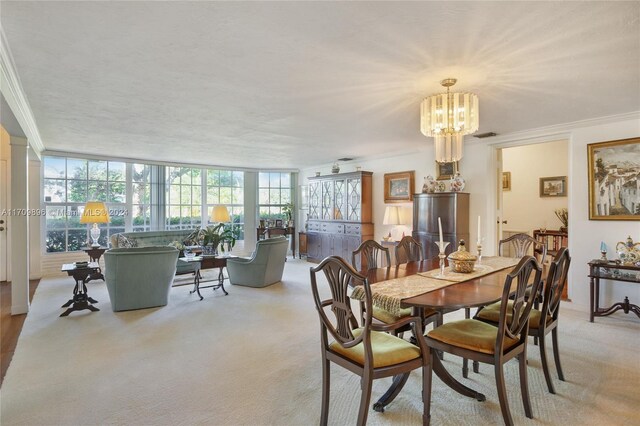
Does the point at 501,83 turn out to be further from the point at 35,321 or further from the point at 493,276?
the point at 35,321

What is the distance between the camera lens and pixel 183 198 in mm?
7508

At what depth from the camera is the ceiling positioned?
182 cm

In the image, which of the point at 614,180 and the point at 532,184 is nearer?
the point at 614,180

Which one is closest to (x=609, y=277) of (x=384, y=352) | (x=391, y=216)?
(x=391, y=216)

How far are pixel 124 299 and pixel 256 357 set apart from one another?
7.23 ft

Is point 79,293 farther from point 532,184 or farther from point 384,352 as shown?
point 532,184

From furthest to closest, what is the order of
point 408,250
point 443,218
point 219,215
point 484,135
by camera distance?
point 219,215
point 443,218
point 484,135
point 408,250

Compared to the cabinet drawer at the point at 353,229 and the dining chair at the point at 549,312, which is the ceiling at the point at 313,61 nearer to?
the dining chair at the point at 549,312

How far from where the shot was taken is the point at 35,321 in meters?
3.71

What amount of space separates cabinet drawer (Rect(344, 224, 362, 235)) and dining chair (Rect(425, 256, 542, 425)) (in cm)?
441

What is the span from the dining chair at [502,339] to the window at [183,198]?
6535 millimetres

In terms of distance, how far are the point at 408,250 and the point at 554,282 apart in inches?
52.8

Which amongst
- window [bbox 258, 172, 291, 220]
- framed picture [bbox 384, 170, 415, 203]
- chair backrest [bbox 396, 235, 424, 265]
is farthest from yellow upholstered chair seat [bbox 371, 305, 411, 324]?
window [bbox 258, 172, 291, 220]

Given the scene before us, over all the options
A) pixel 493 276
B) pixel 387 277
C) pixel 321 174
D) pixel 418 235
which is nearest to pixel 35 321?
pixel 387 277
